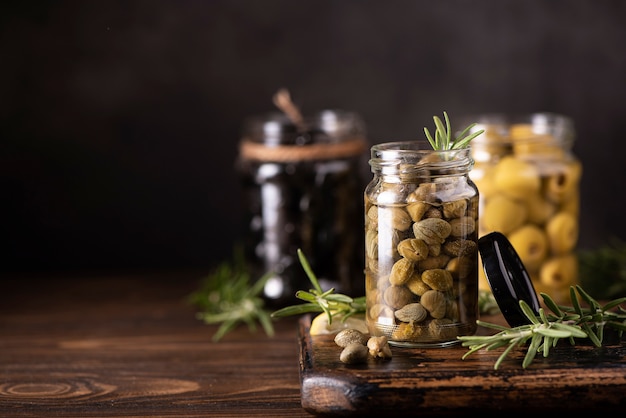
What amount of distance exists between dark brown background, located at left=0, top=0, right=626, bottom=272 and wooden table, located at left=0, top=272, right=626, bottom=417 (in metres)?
0.20

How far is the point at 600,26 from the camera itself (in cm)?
145

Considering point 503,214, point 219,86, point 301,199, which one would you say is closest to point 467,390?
point 503,214

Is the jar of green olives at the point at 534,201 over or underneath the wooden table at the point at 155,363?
over

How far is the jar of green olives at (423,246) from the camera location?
78 cm

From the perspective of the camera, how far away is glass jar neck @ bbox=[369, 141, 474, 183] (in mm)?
797

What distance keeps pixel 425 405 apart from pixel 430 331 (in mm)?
94

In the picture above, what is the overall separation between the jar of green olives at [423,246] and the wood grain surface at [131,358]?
0.47 feet

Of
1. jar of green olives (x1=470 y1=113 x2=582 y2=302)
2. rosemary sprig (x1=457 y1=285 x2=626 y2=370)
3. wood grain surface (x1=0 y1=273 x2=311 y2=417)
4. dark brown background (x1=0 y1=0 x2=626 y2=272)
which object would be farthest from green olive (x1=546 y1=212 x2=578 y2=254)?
dark brown background (x1=0 y1=0 x2=626 y2=272)

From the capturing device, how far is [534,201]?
1068 millimetres

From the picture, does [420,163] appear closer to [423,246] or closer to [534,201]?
[423,246]

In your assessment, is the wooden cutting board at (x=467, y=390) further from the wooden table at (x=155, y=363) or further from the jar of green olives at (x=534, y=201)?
the jar of green olives at (x=534, y=201)

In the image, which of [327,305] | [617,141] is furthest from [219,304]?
[617,141]

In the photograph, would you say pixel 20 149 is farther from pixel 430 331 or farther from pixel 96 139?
pixel 430 331

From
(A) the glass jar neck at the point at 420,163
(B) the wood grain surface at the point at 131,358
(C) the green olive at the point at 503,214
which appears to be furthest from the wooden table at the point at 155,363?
(C) the green olive at the point at 503,214
